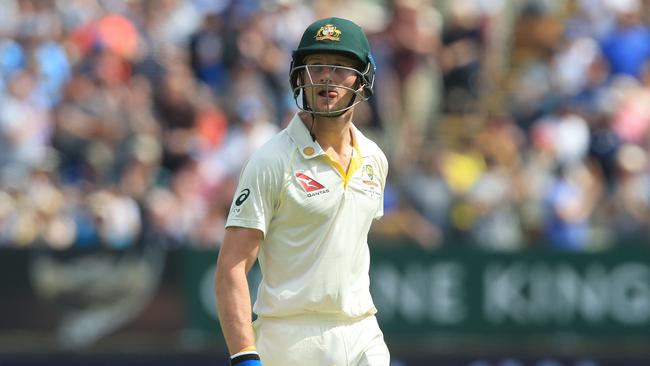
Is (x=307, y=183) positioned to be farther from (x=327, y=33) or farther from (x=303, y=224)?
(x=327, y=33)

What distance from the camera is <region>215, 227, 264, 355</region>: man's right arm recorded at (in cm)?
494

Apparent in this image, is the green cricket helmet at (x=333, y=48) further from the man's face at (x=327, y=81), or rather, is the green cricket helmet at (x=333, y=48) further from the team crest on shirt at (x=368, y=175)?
the team crest on shirt at (x=368, y=175)

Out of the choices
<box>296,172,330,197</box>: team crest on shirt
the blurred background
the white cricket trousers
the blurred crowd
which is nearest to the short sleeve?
<box>296,172,330,197</box>: team crest on shirt

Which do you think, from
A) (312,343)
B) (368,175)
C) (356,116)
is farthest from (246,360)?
(356,116)

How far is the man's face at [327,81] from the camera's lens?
512 centimetres

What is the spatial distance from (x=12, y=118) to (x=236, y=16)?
2.73 meters

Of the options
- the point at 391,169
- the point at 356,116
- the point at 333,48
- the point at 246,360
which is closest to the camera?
the point at 246,360

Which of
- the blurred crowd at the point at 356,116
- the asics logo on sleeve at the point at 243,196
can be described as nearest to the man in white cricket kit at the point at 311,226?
the asics logo on sleeve at the point at 243,196

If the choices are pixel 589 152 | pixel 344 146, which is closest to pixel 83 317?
pixel 589 152

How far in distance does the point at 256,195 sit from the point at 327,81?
526 millimetres

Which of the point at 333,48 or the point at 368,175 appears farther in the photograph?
the point at 368,175

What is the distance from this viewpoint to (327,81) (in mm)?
5117

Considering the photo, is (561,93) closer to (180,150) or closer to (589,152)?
(589,152)

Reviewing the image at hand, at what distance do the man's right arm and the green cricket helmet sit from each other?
1.89 feet
